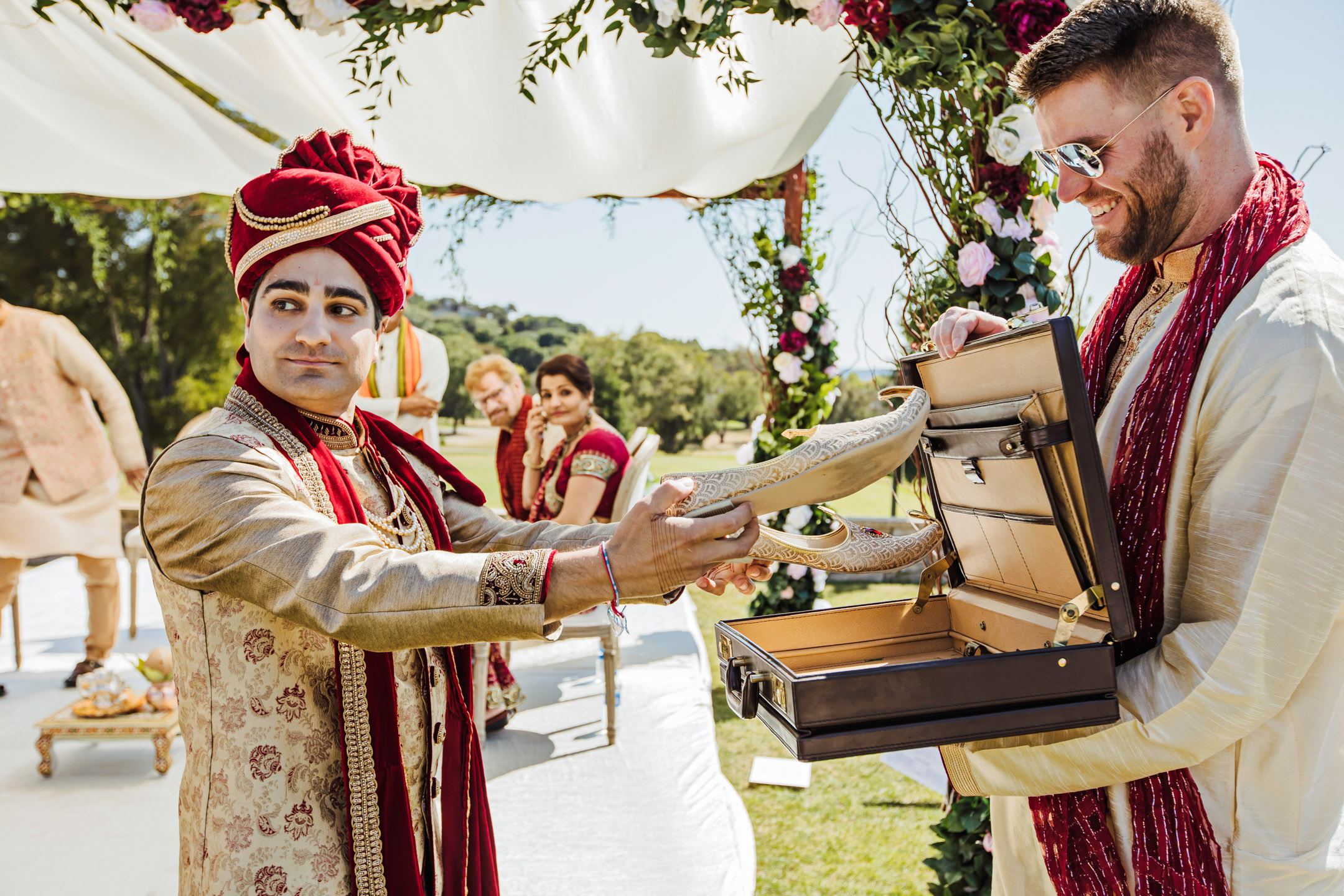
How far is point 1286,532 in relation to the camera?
47.4 inches

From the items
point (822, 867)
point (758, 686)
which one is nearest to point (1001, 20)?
point (758, 686)

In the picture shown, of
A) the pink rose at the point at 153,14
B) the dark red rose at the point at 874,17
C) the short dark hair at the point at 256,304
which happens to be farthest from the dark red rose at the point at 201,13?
the dark red rose at the point at 874,17

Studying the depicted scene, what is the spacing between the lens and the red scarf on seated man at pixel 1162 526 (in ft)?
4.38

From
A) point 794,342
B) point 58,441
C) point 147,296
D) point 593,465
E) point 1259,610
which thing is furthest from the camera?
point 147,296

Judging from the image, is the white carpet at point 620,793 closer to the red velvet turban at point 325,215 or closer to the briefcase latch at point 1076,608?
the briefcase latch at point 1076,608

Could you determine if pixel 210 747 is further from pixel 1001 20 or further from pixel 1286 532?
pixel 1001 20

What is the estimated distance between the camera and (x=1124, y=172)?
56.7 inches

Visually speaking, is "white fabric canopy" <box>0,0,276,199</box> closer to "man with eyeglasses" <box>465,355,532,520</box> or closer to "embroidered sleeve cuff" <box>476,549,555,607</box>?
"man with eyeglasses" <box>465,355,532,520</box>

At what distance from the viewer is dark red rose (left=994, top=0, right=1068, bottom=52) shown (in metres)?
2.09

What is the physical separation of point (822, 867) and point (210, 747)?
2.57m

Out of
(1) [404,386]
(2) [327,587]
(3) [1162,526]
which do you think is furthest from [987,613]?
(1) [404,386]

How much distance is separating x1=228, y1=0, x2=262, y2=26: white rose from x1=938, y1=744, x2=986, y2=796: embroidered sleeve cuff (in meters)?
2.57

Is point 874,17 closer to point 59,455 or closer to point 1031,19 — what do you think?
point 1031,19

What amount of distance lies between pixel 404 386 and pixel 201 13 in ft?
11.4
